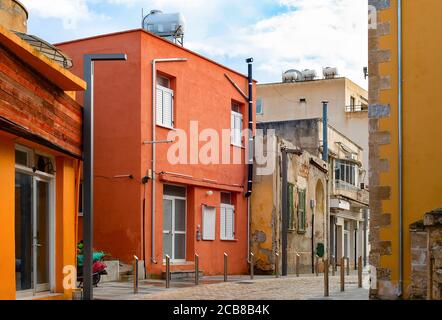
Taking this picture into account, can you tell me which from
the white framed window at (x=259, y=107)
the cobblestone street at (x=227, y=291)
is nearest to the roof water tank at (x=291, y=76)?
the white framed window at (x=259, y=107)

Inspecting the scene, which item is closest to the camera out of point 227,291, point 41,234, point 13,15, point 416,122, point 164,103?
point 416,122

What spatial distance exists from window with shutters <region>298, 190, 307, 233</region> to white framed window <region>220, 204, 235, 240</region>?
4.22 metres

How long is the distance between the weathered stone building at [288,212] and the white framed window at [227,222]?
1163mm

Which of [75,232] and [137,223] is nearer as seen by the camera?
[75,232]

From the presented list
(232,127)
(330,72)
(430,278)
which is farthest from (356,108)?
(430,278)

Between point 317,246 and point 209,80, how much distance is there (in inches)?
384

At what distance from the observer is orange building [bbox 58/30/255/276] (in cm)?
1858

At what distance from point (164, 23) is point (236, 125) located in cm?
411

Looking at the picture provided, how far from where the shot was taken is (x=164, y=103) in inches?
781

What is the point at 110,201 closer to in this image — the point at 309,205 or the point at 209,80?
the point at 209,80

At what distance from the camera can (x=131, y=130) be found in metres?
18.7

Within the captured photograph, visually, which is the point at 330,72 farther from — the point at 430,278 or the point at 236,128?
the point at 430,278
